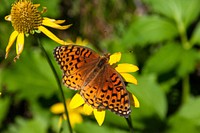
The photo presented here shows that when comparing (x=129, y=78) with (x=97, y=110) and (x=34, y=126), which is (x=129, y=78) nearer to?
(x=97, y=110)

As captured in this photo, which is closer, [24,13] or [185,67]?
[24,13]

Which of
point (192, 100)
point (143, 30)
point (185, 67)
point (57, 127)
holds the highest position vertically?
point (143, 30)

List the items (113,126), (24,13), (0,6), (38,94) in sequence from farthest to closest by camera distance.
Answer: (0,6), (38,94), (113,126), (24,13)

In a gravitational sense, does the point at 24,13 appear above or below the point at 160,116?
above

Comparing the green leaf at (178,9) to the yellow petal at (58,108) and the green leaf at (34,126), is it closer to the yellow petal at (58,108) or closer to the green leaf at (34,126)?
the yellow petal at (58,108)

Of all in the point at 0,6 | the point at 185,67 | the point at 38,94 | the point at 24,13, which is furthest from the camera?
the point at 0,6

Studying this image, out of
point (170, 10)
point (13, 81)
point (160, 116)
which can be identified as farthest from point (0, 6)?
point (160, 116)

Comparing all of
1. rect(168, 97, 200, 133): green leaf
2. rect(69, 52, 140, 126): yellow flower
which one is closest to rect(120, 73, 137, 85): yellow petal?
rect(69, 52, 140, 126): yellow flower

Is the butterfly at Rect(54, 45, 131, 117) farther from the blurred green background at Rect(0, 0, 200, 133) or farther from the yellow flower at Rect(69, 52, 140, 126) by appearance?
the blurred green background at Rect(0, 0, 200, 133)

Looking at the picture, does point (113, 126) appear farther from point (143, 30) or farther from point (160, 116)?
point (143, 30)
